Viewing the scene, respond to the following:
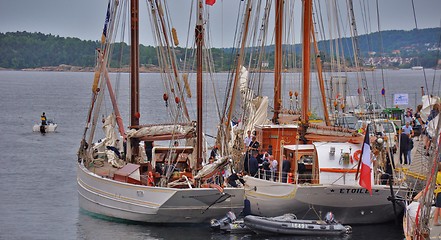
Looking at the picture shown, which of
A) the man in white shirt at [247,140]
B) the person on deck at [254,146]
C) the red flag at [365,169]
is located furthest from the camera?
the man in white shirt at [247,140]

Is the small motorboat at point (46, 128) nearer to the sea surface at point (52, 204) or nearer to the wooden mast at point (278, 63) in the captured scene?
the sea surface at point (52, 204)

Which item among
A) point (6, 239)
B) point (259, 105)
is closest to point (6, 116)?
point (259, 105)

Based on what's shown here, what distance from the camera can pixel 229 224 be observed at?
38156 mm

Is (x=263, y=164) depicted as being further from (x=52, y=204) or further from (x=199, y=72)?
(x=52, y=204)

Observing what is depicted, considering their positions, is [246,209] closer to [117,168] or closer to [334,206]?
[334,206]

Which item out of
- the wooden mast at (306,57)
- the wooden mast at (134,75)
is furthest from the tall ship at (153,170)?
the wooden mast at (306,57)

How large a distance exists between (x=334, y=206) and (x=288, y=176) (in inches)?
80.7

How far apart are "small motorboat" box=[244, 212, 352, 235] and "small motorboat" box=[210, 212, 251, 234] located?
65 centimetres

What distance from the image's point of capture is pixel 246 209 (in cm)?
3903

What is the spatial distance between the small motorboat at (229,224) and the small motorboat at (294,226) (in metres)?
0.65

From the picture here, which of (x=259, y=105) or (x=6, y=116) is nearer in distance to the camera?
(x=259, y=105)

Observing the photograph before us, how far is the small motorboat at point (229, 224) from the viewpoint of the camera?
124 feet

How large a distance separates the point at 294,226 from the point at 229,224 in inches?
106

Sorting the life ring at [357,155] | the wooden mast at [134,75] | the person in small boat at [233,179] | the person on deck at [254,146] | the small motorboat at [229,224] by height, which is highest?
the wooden mast at [134,75]
